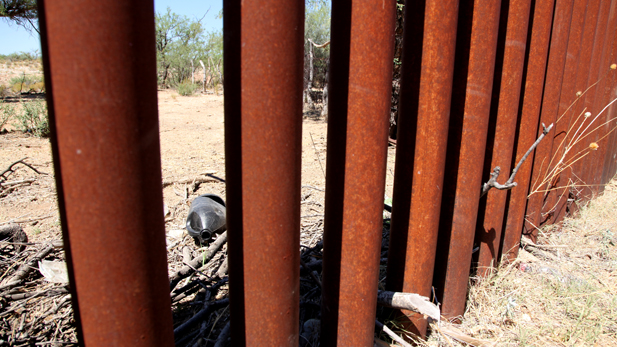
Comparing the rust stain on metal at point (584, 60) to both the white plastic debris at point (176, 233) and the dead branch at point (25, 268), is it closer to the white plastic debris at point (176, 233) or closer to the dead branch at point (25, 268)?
the white plastic debris at point (176, 233)

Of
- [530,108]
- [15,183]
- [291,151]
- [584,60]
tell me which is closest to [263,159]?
[291,151]

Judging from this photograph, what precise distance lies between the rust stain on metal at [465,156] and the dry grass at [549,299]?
212 millimetres

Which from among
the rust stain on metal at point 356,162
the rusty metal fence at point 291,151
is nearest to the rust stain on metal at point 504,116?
the rusty metal fence at point 291,151

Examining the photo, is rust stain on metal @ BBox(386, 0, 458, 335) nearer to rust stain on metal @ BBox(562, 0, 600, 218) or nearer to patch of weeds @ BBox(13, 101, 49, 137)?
rust stain on metal @ BBox(562, 0, 600, 218)

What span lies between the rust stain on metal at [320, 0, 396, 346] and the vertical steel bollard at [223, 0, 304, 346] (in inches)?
10.0

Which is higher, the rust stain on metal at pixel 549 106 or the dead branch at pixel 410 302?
the rust stain on metal at pixel 549 106

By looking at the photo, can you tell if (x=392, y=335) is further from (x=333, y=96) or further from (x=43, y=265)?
(x=43, y=265)

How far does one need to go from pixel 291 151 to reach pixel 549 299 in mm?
2187

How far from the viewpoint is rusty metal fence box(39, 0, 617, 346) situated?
31.4 inches

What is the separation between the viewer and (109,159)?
81 cm

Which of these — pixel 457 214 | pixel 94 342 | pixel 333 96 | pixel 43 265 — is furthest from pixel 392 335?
pixel 43 265

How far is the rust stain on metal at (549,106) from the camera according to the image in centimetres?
262

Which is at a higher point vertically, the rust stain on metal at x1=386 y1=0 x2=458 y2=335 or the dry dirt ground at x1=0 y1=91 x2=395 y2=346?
the rust stain on metal at x1=386 y1=0 x2=458 y2=335

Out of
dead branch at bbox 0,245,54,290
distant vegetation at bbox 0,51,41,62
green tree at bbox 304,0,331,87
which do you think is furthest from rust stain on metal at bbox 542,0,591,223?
distant vegetation at bbox 0,51,41,62
